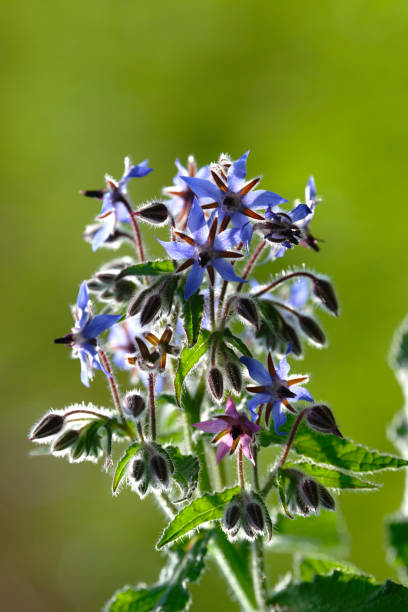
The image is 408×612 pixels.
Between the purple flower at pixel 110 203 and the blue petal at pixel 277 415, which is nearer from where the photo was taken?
the blue petal at pixel 277 415

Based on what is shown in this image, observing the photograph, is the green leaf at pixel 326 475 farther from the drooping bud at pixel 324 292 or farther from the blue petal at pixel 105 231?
the blue petal at pixel 105 231

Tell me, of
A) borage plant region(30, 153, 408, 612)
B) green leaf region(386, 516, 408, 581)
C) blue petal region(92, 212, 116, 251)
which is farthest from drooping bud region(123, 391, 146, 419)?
green leaf region(386, 516, 408, 581)

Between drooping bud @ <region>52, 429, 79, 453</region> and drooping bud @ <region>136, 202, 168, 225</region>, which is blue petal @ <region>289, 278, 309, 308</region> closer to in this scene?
drooping bud @ <region>136, 202, 168, 225</region>

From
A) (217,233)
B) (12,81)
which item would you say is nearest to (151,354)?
(217,233)

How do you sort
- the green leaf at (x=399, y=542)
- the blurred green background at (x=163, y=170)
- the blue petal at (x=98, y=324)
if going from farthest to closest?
the blurred green background at (x=163, y=170), the green leaf at (x=399, y=542), the blue petal at (x=98, y=324)

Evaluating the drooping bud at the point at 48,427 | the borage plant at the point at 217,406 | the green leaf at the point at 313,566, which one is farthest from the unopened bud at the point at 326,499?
the drooping bud at the point at 48,427
